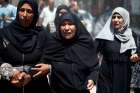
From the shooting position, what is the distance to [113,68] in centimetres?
727

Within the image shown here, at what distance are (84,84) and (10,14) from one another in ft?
13.1

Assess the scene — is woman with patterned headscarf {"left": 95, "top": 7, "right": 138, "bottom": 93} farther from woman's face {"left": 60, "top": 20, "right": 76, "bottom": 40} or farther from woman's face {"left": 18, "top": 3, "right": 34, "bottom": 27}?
woman's face {"left": 18, "top": 3, "right": 34, "bottom": 27}

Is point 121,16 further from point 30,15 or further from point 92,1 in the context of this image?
point 92,1

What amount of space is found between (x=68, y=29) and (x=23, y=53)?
61cm

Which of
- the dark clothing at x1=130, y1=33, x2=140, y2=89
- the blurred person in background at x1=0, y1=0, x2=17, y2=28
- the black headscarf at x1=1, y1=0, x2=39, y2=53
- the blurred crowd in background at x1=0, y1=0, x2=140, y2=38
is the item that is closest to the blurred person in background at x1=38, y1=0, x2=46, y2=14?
the blurred crowd in background at x1=0, y1=0, x2=140, y2=38

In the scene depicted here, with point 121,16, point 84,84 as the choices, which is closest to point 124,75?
point 121,16

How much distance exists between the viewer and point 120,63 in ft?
23.8

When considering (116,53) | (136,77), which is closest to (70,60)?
(116,53)

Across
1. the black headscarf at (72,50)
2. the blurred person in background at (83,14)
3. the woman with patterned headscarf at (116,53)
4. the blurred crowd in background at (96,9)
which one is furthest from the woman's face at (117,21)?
the blurred person in background at (83,14)

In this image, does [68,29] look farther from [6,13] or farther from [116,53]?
[6,13]

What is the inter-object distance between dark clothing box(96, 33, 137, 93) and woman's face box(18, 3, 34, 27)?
2.00 meters

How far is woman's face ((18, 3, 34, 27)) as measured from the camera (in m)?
5.32

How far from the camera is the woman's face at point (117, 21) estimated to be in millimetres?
7379

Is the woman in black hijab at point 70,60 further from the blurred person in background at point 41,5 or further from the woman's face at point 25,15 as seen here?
the blurred person in background at point 41,5
